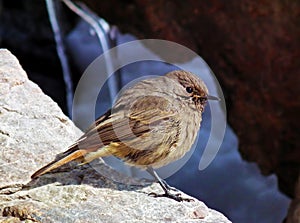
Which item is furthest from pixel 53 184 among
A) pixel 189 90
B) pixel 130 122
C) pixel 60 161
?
pixel 189 90

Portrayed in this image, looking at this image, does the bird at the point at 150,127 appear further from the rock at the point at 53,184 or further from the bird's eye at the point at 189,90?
the rock at the point at 53,184

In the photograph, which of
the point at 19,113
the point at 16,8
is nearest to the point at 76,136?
the point at 19,113

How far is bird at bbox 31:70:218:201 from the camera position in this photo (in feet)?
13.6

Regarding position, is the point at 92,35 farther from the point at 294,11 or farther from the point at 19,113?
Result: the point at 19,113

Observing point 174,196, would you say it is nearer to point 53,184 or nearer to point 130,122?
point 130,122

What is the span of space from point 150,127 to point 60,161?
558 mm

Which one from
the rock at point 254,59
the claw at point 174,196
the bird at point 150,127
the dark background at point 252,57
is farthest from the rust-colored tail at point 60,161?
the rock at point 254,59

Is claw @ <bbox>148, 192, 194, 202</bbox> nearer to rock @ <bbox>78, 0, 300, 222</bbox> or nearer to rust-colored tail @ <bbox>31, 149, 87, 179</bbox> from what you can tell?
rust-colored tail @ <bbox>31, 149, 87, 179</bbox>

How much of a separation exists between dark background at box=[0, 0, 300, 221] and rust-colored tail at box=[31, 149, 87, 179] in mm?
2375

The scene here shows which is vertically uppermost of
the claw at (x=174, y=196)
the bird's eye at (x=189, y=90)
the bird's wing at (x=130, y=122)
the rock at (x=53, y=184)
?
the bird's eye at (x=189, y=90)

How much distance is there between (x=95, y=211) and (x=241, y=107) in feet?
11.5

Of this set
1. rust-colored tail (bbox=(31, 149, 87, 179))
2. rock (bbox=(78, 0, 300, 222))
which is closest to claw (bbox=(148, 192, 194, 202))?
rust-colored tail (bbox=(31, 149, 87, 179))

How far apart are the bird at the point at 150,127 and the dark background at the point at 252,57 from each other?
1.92 m

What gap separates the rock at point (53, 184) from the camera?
3.75m
